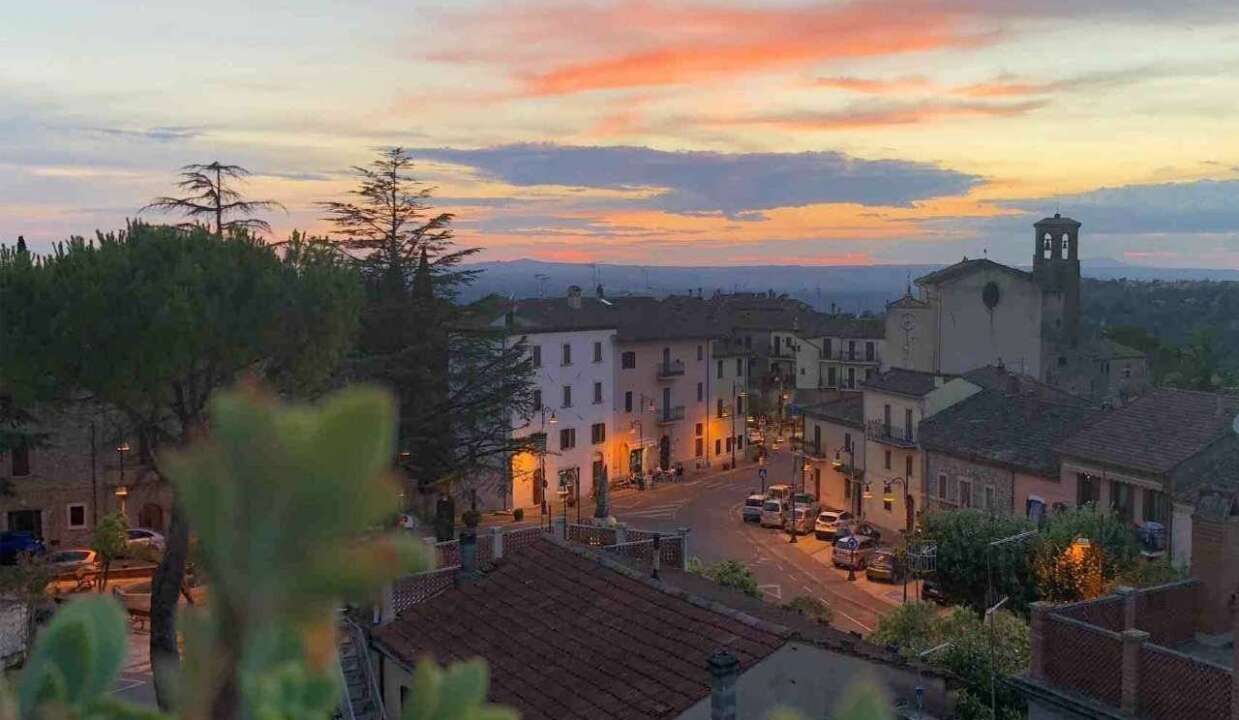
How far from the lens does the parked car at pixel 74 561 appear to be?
27469mm

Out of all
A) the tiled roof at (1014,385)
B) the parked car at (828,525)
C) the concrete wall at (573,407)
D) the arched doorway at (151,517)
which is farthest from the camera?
the concrete wall at (573,407)

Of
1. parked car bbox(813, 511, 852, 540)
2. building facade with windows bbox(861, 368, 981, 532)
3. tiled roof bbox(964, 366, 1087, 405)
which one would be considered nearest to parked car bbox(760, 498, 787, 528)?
parked car bbox(813, 511, 852, 540)

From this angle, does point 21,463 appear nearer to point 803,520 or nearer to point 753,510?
point 753,510

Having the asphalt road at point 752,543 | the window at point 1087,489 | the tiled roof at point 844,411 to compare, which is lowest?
the asphalt road at point 752,543

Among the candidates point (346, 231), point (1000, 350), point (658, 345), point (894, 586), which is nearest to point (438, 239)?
point (346, 231)

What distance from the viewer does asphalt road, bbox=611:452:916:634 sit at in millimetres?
30516

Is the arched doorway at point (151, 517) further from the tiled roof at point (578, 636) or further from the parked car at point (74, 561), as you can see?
the tiled roof at point (578, 636)

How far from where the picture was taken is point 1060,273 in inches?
2192

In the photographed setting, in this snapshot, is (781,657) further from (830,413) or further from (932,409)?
(830,413)

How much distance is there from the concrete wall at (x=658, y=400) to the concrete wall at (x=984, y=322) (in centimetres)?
1270

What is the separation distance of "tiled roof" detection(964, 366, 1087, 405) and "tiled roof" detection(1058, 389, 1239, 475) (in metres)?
5.41

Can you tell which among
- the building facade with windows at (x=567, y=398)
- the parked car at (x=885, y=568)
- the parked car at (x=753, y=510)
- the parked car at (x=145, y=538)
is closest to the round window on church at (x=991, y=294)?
the parked car at (x=753, y=510)

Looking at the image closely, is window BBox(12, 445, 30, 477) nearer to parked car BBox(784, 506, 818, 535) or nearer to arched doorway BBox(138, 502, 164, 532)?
arched doorway BBox(138, 502, 164, 532)

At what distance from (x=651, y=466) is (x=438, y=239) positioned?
23.3 metres
